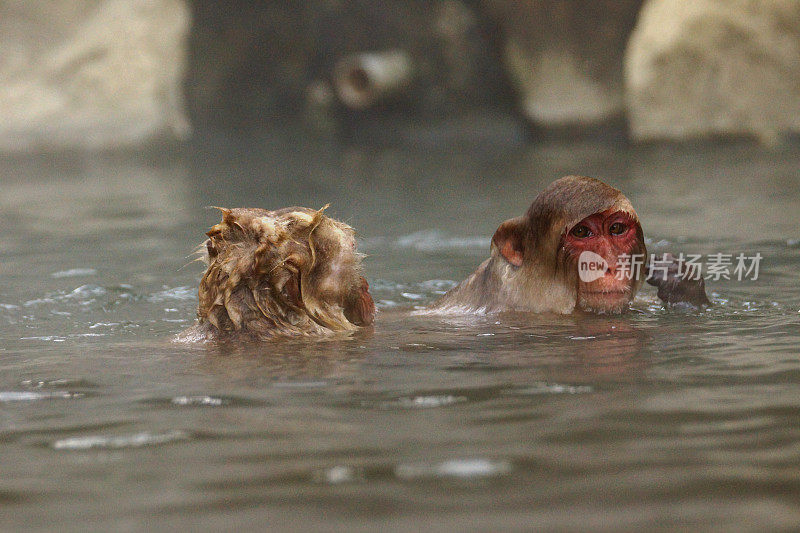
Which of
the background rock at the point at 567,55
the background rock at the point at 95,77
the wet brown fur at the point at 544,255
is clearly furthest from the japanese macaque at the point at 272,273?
the background rock at the point at 95,77

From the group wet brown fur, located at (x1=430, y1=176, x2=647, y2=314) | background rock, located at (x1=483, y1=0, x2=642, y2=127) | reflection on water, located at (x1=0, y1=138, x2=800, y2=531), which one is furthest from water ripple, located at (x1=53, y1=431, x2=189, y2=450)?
background rock, located at (x1=483, y1=0, x2=642, y2=127)

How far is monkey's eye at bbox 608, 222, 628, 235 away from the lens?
463 cm

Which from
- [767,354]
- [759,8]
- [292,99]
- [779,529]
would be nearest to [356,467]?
[779,529]

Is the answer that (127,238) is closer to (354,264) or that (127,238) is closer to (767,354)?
(354,264)

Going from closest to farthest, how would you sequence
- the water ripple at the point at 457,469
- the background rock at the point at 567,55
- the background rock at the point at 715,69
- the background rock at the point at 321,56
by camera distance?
the water ripple at the point at 457,469 → the background rock at the point at 715,69 → the background rock at the point at 567,55 → the background rock at the point at 321,56

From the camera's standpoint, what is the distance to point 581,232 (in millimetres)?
4688

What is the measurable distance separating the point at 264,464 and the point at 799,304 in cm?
322

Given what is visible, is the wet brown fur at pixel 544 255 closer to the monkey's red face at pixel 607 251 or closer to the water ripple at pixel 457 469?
the monkey's red face at pixel 607 251

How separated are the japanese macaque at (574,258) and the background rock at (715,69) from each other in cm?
926

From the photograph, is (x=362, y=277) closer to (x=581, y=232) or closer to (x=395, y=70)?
(x=581, y=232)

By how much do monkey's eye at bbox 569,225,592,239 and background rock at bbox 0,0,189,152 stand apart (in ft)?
45.6

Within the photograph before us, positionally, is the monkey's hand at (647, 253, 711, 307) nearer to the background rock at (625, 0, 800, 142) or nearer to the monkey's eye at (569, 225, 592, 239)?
the monkey's eye at (569, 225, 592, 239)

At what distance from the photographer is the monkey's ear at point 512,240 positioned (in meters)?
4.89

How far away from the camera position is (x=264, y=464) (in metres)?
2.39
